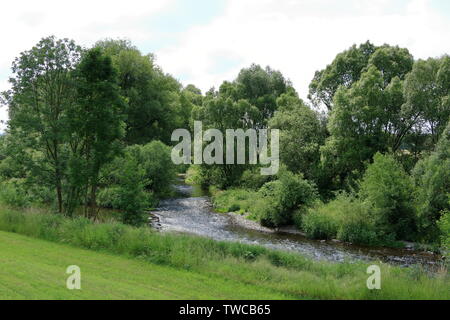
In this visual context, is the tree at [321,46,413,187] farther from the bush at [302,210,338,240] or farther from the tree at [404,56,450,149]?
the bush at [302,210,338,240]

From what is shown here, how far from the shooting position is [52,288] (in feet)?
34.2

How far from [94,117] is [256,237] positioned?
14.2m

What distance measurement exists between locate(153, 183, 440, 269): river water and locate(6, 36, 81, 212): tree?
938cm

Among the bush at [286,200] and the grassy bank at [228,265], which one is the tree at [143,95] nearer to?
the bush at [286,200]

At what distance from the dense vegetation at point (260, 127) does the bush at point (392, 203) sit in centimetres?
7

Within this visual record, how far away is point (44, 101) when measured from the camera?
2242 centimetres

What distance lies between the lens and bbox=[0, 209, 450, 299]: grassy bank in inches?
464

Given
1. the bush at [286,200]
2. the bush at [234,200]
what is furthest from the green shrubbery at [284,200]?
the bush at [234,200]

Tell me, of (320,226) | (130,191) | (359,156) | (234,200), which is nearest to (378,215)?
(320,226)

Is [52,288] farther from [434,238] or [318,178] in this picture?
[318,178]

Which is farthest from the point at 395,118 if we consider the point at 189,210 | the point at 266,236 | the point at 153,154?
the point at 153,154

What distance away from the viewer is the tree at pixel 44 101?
21547mm

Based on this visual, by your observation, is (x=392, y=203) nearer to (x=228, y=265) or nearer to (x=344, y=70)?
(x=228, y=265)

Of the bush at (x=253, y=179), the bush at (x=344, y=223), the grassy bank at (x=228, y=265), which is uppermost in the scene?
the bush at (x=253, y=179)
